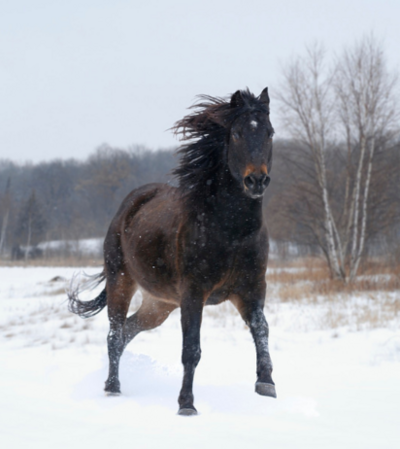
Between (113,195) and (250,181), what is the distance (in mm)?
47221

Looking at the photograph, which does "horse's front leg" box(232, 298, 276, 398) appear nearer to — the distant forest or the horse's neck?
the horse's neck

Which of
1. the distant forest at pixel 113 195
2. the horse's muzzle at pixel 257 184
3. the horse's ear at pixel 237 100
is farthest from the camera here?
the distant forest at pixel 113 195

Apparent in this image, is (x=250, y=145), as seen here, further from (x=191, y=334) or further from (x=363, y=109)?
(x=363, y=109)

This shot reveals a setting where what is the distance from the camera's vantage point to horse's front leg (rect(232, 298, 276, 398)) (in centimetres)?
382

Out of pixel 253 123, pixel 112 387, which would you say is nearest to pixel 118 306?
pixel 112 387

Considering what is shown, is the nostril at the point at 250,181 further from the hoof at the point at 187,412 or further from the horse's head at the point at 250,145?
the hoof at the point at 187,412

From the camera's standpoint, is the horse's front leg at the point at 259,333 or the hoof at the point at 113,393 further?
the hoof at the point at 113,393

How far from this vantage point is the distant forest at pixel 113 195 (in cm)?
1736

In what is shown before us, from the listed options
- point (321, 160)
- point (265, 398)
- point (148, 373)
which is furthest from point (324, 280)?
point (265, 398)

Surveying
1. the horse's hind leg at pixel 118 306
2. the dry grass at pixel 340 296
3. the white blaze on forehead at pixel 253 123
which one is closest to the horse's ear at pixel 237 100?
the white blaze on forehead at pixel 253 123

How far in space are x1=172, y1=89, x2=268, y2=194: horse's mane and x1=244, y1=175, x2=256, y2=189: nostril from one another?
630 mm

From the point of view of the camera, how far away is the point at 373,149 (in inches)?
628

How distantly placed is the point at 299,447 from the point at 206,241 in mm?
1599

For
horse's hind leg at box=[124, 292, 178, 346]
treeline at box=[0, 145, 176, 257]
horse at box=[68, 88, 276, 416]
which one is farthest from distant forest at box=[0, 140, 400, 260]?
horse at box=[68, 88, 276, 416]
